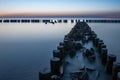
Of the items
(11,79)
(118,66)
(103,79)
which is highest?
(118,66)

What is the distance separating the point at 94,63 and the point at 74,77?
243cm

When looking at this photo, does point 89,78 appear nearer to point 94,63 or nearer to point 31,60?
point 94,63

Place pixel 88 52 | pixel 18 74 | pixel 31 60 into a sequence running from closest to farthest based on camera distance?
1. pixel 88 52
2. pixel 18 74
3. pixel 31 60

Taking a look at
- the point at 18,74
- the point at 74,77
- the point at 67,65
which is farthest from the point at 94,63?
the point at 18,74

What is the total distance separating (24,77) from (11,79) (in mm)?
668

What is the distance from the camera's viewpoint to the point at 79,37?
14.5 m

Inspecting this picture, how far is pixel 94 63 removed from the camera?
7.58 meters

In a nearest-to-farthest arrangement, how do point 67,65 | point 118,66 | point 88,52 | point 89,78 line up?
point 118,66 < point 89,78 < point 67,65 < point 88,52

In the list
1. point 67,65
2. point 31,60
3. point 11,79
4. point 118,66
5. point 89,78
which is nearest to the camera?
point 118,66

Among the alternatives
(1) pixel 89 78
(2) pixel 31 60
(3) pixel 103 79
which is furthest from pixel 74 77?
(2) pixel 31 60

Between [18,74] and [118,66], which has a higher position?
[118,66]

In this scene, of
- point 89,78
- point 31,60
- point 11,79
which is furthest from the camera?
point 31,60

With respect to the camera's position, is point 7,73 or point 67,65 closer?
point 67,65

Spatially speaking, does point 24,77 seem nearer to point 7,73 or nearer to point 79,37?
point 7,73
